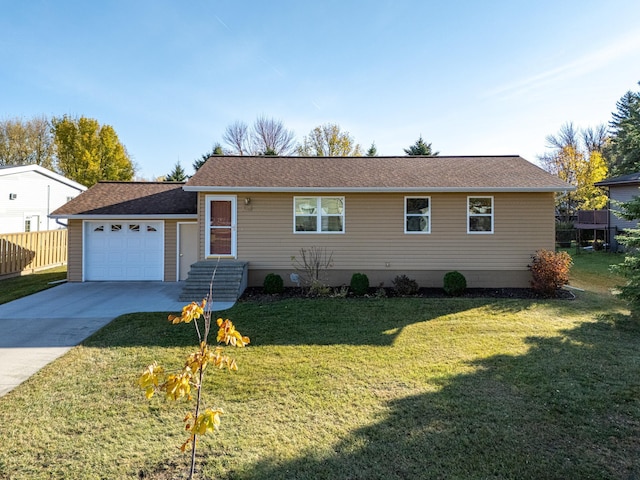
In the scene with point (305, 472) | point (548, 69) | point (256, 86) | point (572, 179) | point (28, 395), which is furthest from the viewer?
point (572, 179)

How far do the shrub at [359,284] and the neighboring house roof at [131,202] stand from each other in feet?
20.1

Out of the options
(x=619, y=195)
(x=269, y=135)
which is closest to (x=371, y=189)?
(x=619, y=195)

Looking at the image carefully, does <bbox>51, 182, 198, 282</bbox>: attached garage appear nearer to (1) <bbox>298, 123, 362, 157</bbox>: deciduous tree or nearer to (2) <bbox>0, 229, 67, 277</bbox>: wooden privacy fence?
(2) <bbox>0, 229, 67, 277</bbox>: wooden privacy fence

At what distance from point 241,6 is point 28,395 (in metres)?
11.5

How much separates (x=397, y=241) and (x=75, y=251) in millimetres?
11350

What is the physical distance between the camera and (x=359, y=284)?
1024 centimetres

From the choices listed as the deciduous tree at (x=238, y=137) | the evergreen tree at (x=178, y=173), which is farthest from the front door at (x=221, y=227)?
the deciduous tree at (x=238, y=137)

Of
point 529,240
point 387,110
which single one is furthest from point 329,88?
point 529,240

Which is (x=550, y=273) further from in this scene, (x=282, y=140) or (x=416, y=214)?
(x=282, y=140)

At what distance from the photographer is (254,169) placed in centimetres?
1240

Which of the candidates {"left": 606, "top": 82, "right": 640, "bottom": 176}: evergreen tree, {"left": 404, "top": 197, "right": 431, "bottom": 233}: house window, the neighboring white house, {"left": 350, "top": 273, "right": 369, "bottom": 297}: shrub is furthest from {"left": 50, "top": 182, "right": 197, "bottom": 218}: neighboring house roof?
{"left": 606, "top": 82, "right": 640, "bottom": 176}: evergreen tree

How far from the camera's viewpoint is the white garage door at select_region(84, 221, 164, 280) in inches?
495

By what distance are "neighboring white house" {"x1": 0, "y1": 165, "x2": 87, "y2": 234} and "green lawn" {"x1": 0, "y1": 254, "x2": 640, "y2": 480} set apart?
1687 centimetres

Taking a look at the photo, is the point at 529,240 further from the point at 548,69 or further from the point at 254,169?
the point at 254,169
